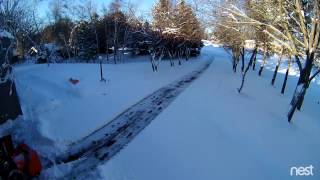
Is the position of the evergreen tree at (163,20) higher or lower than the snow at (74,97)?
higher

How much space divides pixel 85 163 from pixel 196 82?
51.8 feet

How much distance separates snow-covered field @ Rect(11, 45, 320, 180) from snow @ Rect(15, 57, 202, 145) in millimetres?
36

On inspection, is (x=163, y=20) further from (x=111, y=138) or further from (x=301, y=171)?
(x=301, y=171)

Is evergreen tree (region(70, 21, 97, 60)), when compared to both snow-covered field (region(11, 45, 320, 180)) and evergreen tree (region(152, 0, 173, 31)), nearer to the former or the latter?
evergreen tree (region(152, 0, 173, 31))

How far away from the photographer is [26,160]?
27.3 ft

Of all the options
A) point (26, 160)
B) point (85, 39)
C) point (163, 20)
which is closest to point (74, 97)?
point (26, 160)

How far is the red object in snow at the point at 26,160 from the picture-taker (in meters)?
8.25

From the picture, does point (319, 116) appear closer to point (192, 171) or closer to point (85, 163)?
point (192, 171)

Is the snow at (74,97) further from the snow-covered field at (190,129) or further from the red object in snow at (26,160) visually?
the red object in snow at (26,160)

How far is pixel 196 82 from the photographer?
968 inches

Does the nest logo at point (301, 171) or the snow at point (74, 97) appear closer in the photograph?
the nest logo at point (301, 171)

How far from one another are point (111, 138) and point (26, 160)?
382 cm

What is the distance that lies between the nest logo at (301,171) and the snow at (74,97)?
7.01 meters

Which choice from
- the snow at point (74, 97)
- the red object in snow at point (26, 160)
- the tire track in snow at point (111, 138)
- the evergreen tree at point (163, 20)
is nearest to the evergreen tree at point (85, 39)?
the evergreen tree at point (163, 20)
